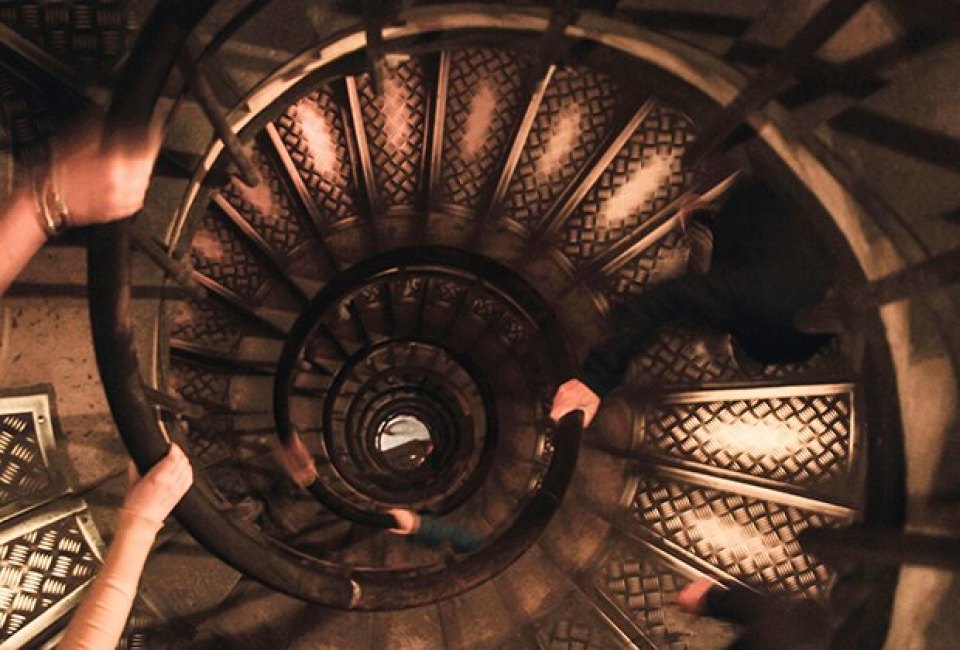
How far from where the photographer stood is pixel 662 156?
3.54 meters

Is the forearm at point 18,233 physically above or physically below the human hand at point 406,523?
above

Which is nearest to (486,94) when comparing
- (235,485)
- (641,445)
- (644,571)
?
(641,445)

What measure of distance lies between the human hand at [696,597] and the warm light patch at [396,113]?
312cm

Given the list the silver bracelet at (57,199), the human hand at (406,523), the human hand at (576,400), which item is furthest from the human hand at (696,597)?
the silver bracelet at (57,199)

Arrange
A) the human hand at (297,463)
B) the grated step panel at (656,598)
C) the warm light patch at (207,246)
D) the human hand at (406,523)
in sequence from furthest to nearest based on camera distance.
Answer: the human hand at (297,463) < the human hand at (406,523) < the warm light patch at (207,246) < the grated step panel at (656,598)

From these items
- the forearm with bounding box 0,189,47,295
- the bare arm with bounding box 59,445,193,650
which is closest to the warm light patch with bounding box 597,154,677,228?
the bare arm with bounding box 59,445,193,650

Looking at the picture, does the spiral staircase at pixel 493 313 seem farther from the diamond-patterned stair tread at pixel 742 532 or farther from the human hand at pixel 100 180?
the human hand at pixel 100 180

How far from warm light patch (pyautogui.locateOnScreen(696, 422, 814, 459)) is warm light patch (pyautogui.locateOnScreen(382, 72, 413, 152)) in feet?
8.42

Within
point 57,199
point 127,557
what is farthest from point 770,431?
point 57,199

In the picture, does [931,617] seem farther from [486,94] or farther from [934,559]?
[486,94]

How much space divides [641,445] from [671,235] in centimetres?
133

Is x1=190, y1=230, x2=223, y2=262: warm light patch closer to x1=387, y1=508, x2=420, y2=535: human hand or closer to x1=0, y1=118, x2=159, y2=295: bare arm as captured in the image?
x1=0, y1=118, x2=159, y2=295: bare arm

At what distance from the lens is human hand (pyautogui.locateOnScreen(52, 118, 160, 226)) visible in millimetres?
1938

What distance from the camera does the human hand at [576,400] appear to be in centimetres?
321
